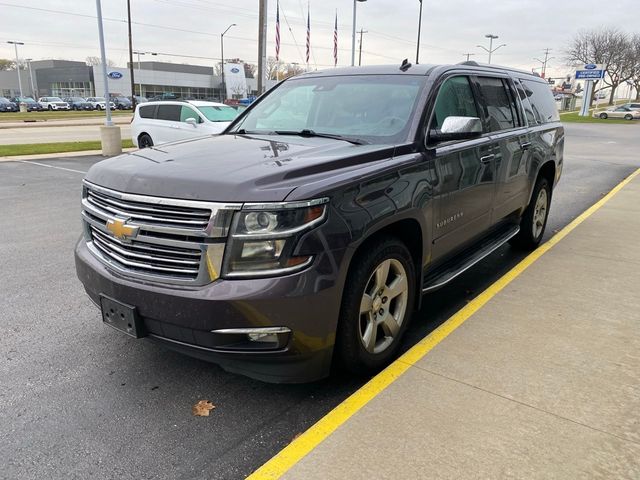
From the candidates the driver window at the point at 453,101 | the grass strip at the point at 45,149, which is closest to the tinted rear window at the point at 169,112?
the grass strip at the point at 45,149

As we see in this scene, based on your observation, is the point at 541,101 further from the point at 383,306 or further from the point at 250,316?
the point at 250,316

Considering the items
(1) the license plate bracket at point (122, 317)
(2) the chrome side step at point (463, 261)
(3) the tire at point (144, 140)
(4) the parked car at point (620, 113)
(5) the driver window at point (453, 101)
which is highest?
(5) the driver window at point (453, 101)

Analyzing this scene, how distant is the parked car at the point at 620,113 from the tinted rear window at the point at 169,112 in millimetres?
49380

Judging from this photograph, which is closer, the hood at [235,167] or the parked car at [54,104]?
the hood at [235,167]

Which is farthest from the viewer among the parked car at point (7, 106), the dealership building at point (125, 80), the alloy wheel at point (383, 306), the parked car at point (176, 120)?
the dealership building at point (125, 80)

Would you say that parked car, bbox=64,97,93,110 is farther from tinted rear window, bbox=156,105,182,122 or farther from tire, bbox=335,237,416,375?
tire, bbox=335,237,416,375

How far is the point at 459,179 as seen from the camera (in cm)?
393

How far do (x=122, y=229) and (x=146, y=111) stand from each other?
50.3 ft

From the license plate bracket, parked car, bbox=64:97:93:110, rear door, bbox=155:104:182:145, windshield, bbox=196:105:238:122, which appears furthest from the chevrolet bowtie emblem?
parked car, bbox=64:97:93:110

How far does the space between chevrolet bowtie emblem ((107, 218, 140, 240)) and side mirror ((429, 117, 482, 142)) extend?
2.05 meters

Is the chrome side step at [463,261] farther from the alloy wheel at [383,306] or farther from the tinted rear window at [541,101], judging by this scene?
the tinted rear window at [541,101]

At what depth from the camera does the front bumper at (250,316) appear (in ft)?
8.34

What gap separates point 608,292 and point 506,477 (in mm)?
2899

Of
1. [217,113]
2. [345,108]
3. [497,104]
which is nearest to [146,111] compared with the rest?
[217,113]
